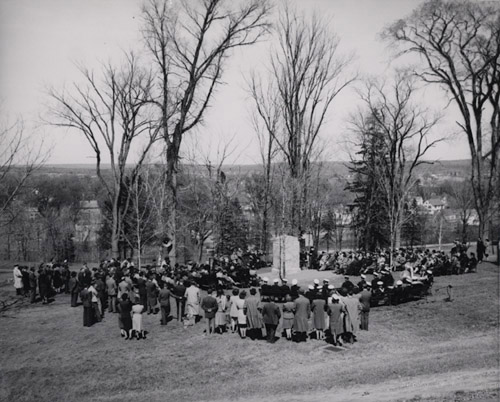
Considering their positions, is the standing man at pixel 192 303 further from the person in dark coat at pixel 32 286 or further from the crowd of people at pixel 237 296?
the person in dark coat at pixel 32 286

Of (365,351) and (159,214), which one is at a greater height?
(159,214)

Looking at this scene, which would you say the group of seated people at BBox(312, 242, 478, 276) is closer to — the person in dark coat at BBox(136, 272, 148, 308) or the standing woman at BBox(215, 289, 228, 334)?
the standing woman at BBox(215, 289, 228, 334)

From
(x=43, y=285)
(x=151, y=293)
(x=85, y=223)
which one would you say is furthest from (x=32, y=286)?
(x=85, y=223)

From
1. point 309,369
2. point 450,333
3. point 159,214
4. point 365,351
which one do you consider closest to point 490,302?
point 450,333

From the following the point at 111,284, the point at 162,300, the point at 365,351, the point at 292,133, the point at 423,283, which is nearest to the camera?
the point at 365,351

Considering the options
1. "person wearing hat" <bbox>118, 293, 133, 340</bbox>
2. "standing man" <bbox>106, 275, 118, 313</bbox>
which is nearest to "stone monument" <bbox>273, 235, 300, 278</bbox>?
"standing man" <bbox>106, 275, 118, 313</bbox>

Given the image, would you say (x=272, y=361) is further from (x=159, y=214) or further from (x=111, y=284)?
(x=159, y=214)
